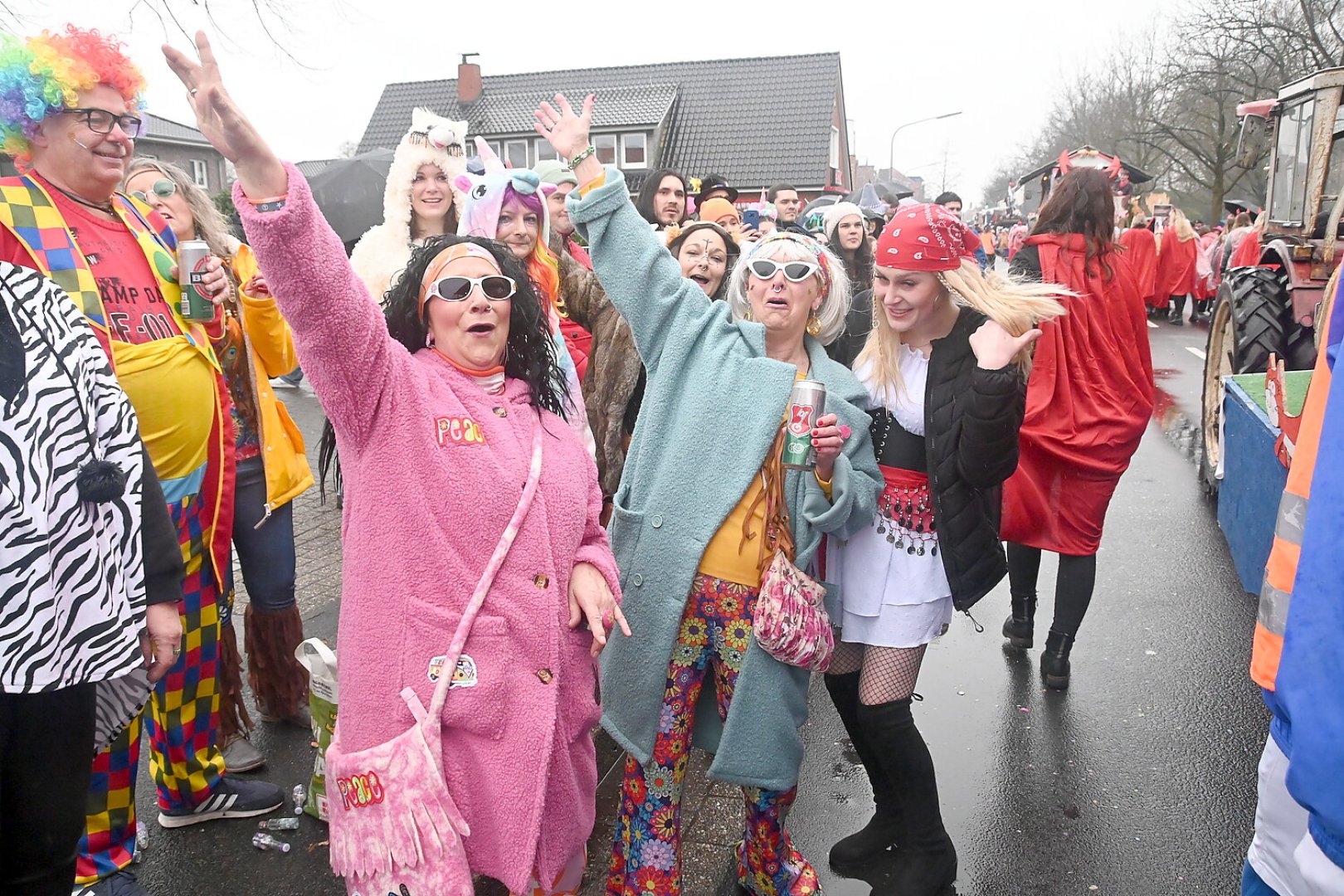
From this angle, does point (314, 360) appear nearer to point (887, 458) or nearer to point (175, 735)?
point (887, 458)

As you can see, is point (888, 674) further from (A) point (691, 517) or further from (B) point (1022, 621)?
(B) point (1022, 621)

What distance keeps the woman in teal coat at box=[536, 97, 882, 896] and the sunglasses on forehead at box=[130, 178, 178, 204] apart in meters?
1.53

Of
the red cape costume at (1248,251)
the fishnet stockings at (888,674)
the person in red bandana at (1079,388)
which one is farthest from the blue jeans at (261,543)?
the red cape costume at (1248,251)

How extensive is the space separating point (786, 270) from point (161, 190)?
218 centimetres

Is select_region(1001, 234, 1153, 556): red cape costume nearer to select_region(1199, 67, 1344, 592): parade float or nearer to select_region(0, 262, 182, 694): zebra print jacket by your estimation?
select_region(1199, 67, 1344, 592): parade float

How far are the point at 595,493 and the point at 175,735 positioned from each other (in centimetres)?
168

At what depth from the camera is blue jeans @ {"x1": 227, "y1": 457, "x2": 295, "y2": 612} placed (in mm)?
3219

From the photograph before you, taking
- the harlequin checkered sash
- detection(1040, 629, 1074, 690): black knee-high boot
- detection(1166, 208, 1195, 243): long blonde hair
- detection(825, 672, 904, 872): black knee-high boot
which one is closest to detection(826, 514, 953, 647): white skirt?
detection(825, 672, 904, 872): black knee-high boot

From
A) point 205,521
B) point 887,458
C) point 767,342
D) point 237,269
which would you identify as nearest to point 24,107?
point 237,269

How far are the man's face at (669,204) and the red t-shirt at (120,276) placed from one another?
353 cm

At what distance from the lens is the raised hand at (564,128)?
2.40 metres

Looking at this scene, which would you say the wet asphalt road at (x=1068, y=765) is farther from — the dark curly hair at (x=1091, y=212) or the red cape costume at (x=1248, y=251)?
the red cape costume at (x=1248, y=251)

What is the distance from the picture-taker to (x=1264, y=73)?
991 inches

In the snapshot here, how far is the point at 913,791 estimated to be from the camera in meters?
2.62
